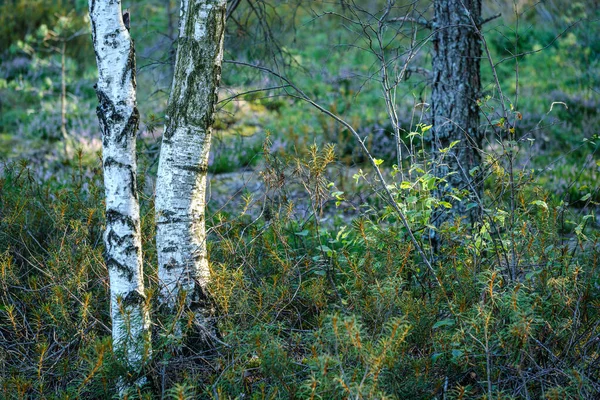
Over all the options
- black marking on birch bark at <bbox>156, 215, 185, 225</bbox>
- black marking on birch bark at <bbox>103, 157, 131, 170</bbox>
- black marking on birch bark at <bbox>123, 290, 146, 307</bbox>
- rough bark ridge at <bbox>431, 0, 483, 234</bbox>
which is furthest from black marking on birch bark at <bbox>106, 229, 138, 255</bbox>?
rough bark ridge at <bbox>431, 0, 483, 234</bbox>

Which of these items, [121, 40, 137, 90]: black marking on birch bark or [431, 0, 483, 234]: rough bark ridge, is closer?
[121, 40, 137, 90]: black marking on birch bark

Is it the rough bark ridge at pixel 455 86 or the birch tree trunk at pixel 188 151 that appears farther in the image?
the rough bark ridge at pixel 455 86

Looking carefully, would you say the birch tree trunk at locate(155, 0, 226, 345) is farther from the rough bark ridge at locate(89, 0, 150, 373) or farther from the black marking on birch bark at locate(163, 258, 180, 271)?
the rough bark ridge at locate(89, 0, 150, 373)

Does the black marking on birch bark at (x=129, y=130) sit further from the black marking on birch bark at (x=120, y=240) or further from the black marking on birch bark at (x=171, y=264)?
the black marking on birch bark at (x=171, y=264)

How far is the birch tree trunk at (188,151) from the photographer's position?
353 centimetres

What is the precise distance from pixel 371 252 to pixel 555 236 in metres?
1.15

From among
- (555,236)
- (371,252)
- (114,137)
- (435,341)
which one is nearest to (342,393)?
(435,341)

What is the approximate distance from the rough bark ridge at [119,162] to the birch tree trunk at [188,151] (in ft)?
1.31

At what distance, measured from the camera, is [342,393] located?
256 centimetres

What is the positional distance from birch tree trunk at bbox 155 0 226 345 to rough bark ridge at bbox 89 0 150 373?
1.31ft

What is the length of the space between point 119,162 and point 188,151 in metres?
0.54

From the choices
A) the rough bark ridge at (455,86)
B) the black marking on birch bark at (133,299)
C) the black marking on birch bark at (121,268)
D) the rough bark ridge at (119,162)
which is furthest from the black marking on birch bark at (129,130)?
the rough bark ridge at (455,86)

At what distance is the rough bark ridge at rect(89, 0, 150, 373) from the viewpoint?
306 cm

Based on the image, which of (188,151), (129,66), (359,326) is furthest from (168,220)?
(359,326)
